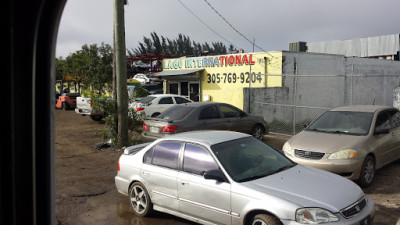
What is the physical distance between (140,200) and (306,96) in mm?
12533

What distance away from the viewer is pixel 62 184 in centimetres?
757

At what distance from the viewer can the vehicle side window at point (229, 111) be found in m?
11.2

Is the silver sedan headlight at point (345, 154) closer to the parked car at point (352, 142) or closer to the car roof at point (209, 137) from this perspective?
the parked car at point (352, 142)

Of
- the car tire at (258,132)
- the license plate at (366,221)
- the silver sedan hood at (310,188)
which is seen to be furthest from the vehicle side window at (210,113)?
the license plate at (366,221)

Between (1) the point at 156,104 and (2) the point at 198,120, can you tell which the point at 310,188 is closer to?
(2) the point at 198,120

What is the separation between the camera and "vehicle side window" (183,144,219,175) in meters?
5.05

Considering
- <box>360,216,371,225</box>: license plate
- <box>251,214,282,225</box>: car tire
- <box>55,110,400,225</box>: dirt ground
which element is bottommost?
<box>55,110,400,225</box>: dirt ground

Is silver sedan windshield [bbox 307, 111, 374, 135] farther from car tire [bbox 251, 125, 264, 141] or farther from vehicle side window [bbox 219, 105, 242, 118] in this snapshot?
car tire [bbox 251, 125, 264, 141]

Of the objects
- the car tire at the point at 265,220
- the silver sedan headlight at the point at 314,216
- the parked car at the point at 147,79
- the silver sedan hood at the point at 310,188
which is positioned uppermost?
the parked car at the point at 147,79

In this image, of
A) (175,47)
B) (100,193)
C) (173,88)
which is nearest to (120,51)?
(100,193)

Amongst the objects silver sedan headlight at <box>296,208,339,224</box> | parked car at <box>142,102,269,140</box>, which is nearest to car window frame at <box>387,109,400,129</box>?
parked car at <box>142,102,269,140</box>

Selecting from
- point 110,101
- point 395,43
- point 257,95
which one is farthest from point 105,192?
point 395,43

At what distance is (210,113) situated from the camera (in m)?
10.8

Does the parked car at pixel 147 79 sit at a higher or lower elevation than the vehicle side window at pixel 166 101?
higher
